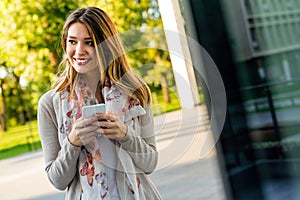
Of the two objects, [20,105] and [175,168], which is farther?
[20,105]

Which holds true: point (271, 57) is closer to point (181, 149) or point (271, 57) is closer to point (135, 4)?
point (181, 149)

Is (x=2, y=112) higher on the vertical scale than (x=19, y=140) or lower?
higher

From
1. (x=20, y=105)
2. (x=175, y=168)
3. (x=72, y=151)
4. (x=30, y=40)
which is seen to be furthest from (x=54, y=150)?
(x=20, y=105)

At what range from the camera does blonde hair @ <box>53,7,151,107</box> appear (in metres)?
0.50

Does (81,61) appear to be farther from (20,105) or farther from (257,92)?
(20,105)

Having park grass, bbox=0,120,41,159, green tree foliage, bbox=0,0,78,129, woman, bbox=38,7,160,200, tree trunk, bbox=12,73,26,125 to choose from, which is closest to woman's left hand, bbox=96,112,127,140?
woman, bbox=38,7,160,200

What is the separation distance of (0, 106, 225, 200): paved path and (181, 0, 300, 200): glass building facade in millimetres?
45

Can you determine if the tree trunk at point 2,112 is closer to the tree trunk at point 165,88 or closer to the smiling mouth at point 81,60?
the tree trunk at point 165,88

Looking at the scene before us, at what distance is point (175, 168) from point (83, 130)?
1.90 metres

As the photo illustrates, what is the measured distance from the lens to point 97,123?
1.55ft

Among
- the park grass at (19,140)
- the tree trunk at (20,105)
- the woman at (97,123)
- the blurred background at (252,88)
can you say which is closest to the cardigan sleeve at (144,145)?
the woman at (97,123)

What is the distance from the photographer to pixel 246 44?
0.37 m

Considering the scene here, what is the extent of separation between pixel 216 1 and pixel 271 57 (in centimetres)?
6

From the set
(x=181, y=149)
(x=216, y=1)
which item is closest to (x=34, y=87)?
(x=181, y=149)
